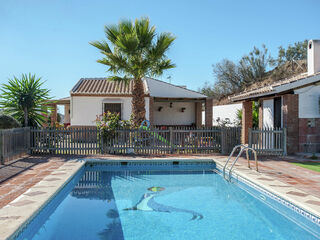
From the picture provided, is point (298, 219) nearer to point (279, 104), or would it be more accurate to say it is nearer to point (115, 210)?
point (115, 210)

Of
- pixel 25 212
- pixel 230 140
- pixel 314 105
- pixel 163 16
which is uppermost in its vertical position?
pixel 163 16

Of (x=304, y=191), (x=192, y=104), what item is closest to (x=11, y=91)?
(x=304, y=191)

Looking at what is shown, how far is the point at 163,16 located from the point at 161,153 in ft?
22.3

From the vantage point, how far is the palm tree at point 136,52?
12.6 m

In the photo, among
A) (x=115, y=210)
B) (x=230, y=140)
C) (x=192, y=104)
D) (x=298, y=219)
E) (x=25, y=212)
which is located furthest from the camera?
(x=192, y=104)

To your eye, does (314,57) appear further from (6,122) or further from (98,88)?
(6,122)

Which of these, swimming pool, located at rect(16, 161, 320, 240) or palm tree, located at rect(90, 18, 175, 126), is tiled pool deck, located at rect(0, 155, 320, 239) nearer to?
swimming pool, located at rect(16, 161, 320, 240)

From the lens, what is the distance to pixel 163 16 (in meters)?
14.0

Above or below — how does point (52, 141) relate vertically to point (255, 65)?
below

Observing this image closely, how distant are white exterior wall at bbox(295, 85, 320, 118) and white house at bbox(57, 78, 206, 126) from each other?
886 centimetres

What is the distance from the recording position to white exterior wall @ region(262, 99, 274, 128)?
12.9m

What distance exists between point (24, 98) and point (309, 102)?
37.9ft

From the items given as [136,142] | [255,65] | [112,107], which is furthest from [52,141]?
[255,65]

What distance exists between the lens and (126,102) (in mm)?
18500
